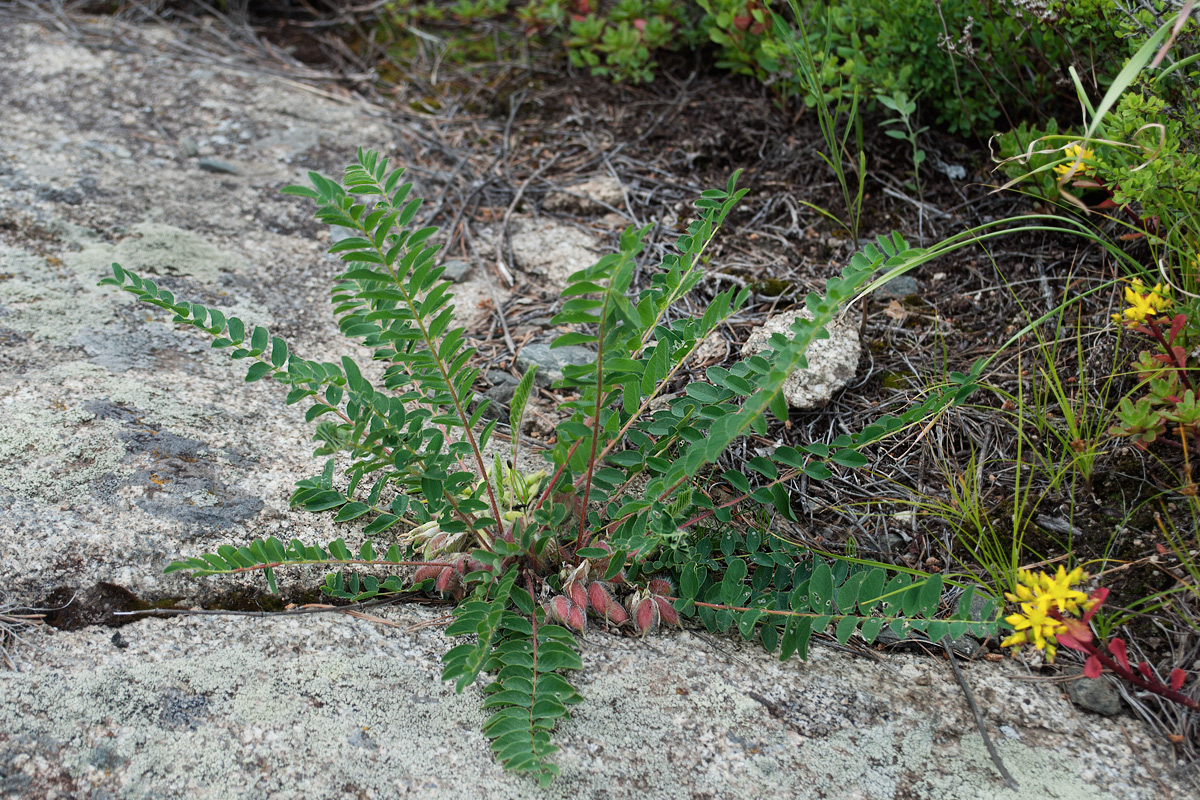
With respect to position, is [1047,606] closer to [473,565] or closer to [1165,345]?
[1165,345]

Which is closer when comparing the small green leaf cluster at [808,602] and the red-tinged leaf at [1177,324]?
the small green leaf cluster at [808,602]

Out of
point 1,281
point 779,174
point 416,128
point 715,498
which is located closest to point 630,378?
point 715,498

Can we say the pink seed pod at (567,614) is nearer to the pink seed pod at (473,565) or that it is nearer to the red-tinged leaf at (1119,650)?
the pink seed pod at (473,565)

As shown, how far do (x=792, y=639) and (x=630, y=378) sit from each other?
0.65 m

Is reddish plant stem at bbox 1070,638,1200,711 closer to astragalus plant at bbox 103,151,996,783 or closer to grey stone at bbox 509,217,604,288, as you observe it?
astragalus plant at bbox 103,151,996,783

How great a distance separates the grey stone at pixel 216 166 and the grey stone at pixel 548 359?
→ 66.3 inches

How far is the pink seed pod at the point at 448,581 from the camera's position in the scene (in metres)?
1.85

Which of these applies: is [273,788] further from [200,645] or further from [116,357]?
[116,357]

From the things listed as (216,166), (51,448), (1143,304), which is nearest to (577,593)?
(51,448)

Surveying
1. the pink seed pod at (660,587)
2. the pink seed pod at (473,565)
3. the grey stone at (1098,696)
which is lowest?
the pink seed pod at (473,565)

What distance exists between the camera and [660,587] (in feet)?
6.15

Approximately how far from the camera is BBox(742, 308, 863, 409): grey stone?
2.33 metres

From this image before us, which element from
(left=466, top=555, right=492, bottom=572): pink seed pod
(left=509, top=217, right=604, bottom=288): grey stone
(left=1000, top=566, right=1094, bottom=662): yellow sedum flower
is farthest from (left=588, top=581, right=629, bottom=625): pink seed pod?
(left=509, top=217, right=604, bottom=288): grey stone

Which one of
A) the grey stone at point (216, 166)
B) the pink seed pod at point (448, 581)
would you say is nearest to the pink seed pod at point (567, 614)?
the pink seed pod at point (448, 581)
